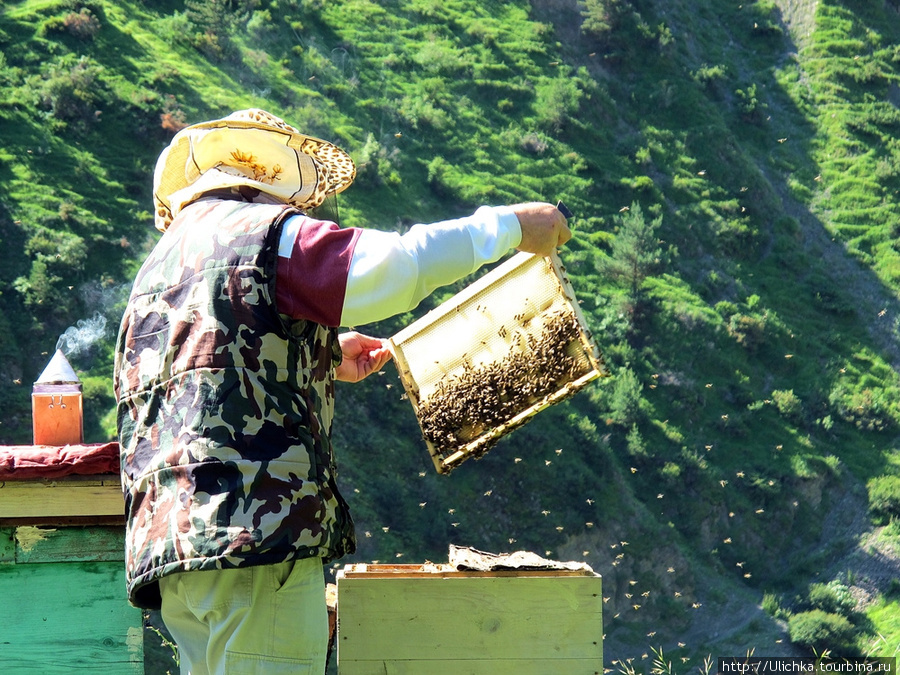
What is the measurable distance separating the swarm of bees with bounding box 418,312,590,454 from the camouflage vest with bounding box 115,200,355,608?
1.02 meters

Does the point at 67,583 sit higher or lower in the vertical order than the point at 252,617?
Answer: lower

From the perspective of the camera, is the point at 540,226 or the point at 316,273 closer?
the point at 316,273

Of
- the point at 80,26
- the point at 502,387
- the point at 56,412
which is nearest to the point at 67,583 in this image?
the point at 56,412

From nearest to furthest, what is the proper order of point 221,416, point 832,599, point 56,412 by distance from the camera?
point 221,416 → point 56,412 → point 832,599

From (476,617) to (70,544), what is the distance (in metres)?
1.25

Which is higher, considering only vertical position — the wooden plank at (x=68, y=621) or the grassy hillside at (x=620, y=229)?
the wooden plank at (x=68, y=621)

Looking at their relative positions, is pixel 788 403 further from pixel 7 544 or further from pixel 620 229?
pixel 7 544

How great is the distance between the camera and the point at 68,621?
2.81 m

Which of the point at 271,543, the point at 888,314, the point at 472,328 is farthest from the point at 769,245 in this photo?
the point at 271,543

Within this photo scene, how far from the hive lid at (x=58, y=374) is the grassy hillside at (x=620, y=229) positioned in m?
14.0

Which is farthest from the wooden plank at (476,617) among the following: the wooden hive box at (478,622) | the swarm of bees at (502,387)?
the swarm of bees at (502,387)

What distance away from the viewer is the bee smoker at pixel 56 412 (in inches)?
119

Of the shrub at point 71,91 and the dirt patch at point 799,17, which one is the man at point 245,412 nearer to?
the shrub at point 71,91

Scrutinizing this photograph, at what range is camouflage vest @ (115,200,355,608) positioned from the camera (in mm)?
2166
